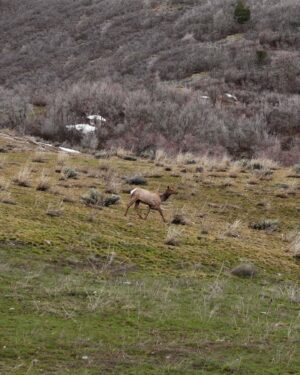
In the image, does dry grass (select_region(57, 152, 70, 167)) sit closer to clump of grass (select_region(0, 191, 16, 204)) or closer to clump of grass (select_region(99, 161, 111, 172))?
clump of grass (select_region(99, 161, 111, 172))

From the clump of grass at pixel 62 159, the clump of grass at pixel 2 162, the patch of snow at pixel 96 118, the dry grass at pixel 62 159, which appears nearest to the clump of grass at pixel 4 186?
the clump of grass at pixel 2 162

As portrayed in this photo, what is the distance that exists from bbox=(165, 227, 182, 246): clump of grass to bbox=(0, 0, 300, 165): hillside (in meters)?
18.8

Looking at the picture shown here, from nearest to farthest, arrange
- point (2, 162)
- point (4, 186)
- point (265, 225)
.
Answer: point (4, 186)
point (265, 225)
point (2, 162)

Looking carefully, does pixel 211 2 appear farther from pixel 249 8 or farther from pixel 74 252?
pixel 74 252

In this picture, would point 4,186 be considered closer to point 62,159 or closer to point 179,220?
point 179,220

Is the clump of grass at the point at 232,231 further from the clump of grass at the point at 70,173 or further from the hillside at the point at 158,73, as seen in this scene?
the hillside at the point at 158,73

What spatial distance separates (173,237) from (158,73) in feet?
125

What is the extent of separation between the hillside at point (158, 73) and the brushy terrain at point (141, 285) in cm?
1649

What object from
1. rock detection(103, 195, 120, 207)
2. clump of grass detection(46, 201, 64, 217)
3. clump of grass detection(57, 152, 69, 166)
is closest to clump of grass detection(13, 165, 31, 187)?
rock detection(103, 195, 120, 207)

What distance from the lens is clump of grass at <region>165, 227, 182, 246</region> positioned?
11.1 metres

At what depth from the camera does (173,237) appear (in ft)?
36.8

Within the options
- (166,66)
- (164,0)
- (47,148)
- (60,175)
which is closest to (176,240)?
(60,175)

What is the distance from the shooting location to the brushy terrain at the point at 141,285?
6.11m

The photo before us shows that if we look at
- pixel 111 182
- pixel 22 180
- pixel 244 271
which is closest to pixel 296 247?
pixel 244 271
